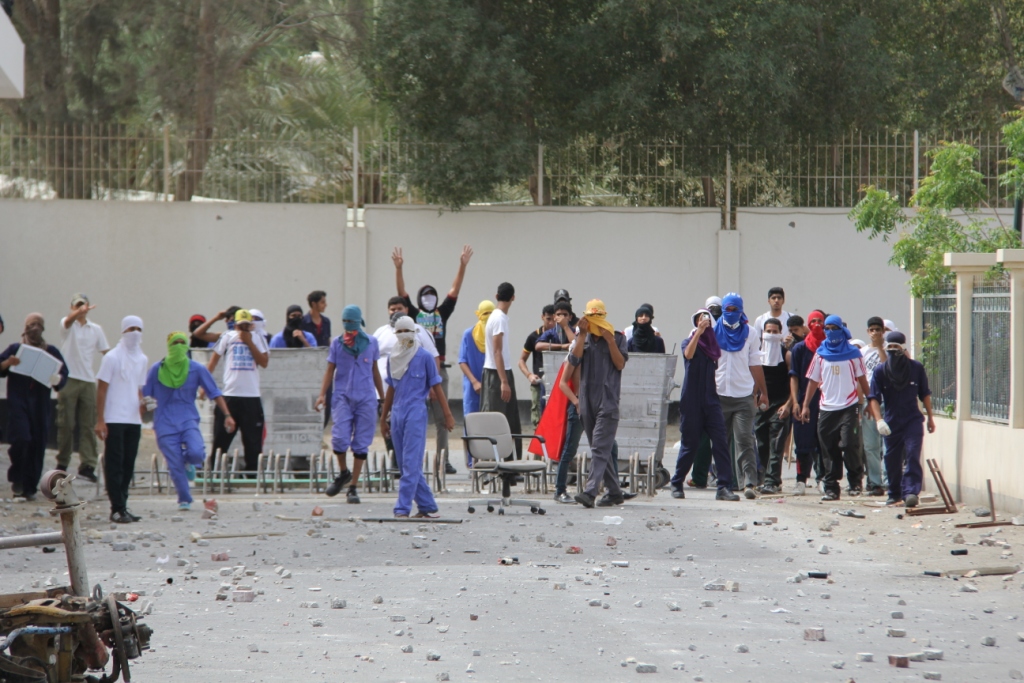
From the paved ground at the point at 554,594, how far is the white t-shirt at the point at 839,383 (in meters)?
1.10

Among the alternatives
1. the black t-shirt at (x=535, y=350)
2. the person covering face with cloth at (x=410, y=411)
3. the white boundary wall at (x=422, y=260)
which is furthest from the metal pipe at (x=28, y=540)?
the white boundary wall at (x=422, y=260)

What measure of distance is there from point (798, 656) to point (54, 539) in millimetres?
Result: 3258

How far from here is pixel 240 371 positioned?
40.4 feet

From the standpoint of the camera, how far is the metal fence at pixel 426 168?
1873cm

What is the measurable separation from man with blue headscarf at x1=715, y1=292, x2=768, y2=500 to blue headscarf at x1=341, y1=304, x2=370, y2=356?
11.0 feet

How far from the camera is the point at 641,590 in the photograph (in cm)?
730

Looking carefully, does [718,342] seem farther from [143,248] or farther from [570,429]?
[143,248]

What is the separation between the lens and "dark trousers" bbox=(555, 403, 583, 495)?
11336mm

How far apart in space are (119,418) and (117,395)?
19 centimetres

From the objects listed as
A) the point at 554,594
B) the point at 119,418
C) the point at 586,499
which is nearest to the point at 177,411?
the point at 119,418

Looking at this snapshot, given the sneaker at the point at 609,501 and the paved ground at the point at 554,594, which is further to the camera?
the sneaker at the point at 609,501

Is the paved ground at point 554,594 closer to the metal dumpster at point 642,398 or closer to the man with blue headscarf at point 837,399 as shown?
the man with blue headscarf at point 837,399

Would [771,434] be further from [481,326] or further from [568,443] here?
[481,326]

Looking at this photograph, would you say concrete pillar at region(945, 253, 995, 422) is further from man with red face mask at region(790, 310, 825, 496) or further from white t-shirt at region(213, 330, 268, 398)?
white t-shirt at region(213, 330, 268, 398)
